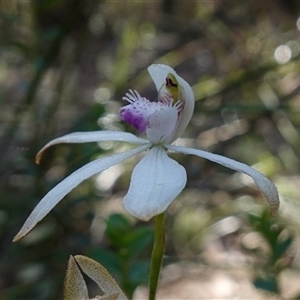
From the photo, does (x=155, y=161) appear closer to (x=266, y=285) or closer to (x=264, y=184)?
(x=264, y=184)

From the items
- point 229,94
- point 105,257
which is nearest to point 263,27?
point 229,94

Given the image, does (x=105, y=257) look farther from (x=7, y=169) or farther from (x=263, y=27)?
(x=263, y=27)

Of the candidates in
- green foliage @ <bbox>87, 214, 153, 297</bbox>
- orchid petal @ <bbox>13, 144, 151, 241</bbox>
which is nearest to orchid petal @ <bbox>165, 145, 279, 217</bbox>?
orchid petal @ <bbox>13, 144, 151, 241</bbox>

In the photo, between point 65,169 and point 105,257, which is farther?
point 65,169

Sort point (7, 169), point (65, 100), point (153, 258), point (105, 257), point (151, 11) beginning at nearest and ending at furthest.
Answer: point (153, 258) → point (105, 257) → point (7, 169) → point (65, 100) → point (151, 11)

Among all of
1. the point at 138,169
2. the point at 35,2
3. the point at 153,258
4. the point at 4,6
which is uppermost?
the point at 4,6

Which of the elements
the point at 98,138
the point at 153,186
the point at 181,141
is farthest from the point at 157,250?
the point at 181,141

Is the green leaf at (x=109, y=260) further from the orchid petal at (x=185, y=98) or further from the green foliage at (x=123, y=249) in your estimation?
the orchid petal at (x=185, y=98)
